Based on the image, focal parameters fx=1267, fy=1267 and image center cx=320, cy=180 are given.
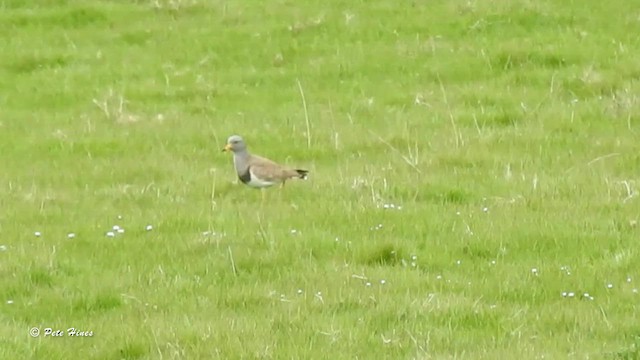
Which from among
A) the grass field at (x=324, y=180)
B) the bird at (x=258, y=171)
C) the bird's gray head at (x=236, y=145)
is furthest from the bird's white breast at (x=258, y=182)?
the bird's gray head at (x=236, y=145)

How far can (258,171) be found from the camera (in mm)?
12086

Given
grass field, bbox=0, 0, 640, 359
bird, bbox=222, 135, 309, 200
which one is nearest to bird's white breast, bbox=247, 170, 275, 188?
bird, bbox=222, 135, 309, 200

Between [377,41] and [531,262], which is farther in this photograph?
[377,41]

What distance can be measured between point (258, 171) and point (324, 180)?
3.49 feet

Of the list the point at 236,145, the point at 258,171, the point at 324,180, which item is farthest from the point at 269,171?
the point at 324,180

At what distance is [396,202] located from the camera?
12.0 metres

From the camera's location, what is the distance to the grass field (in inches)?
347

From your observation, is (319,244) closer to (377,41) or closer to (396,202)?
(396,202)

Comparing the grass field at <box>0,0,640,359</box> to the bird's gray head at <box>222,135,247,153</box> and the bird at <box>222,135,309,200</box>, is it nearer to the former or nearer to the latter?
the bird at <box>222,135,309,200</box>

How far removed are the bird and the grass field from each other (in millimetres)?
227

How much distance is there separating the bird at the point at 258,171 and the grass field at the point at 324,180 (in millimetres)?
227

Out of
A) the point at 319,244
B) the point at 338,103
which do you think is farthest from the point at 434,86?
the point at 319,244

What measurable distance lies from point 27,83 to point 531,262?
33.2 feet

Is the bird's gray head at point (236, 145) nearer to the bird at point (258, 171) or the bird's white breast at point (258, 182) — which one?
the bird at point (258, 171)
